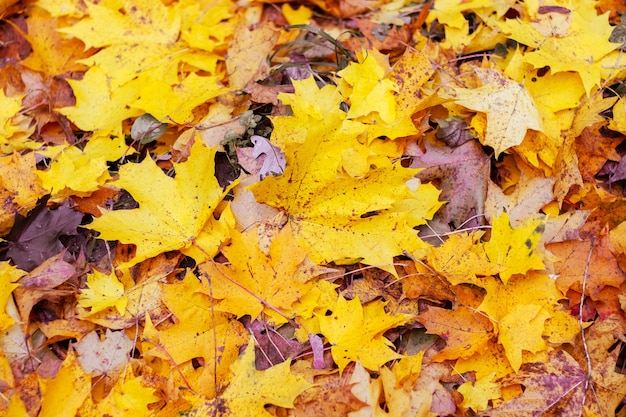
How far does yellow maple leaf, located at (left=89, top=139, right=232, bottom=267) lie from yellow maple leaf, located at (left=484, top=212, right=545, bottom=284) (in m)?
0.75

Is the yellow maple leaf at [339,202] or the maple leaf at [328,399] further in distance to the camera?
the yellow maple leaf at [339,202]

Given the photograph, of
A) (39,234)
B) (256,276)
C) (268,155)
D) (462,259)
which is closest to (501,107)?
(462,259)

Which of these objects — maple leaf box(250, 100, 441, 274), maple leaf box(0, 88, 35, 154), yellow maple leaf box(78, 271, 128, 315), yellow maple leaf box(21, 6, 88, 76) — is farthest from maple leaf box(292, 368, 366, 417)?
yellow maple leaf box(21, 6, 88, 76)

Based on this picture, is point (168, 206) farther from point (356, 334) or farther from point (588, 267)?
point (588, 267)

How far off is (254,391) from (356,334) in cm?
30

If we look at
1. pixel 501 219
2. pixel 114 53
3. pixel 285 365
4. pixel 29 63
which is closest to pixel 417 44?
pixel 501 219

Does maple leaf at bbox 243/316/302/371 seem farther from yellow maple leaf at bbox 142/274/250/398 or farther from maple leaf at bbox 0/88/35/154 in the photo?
maple leaf at bbox 0/88/35/154

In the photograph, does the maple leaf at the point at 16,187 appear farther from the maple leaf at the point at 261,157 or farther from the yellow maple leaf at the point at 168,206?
the maple leaf at the point at 261,157

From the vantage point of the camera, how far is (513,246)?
143 cm

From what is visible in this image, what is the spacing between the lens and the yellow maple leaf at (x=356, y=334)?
138 centimetres

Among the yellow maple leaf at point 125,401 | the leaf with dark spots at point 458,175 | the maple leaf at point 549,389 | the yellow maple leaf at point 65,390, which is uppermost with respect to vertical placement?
the leaf with dark spots at point 458,175

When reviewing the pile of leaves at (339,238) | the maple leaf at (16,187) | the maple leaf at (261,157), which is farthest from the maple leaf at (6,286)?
the maple leaf at (261,157)

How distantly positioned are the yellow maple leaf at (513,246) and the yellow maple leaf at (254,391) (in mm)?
607

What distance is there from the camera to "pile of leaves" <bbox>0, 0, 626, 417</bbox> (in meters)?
1.38
